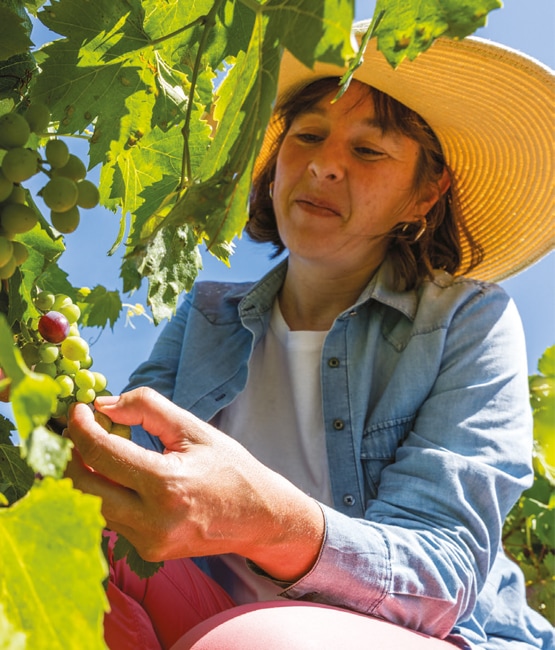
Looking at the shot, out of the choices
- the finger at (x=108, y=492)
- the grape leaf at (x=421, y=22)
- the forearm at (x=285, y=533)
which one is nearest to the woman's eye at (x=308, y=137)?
the forearm at (x=285, y=533)

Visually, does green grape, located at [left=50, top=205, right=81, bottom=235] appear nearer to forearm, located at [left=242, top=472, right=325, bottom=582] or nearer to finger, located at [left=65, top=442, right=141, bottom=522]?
finger, located at [left=65, top=442, right=141, bottom=522]

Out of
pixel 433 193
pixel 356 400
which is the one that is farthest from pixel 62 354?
pixel 433 193

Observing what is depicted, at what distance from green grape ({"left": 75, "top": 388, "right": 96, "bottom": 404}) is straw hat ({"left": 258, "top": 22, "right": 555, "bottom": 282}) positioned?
3.25ft

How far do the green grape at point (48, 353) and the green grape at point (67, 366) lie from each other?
0.04 ft

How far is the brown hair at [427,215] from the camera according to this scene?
6.39 ft

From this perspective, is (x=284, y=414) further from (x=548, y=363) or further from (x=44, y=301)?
(x=548, y=363)

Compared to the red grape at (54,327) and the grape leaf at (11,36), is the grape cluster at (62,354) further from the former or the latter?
the grape leaf at (11,36)

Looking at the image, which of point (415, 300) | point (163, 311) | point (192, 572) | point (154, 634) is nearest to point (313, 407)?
point (415, 300)

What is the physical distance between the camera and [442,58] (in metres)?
1.81

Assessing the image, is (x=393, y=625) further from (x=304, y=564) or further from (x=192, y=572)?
(x=192, y=572)

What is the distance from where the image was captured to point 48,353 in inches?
35.0

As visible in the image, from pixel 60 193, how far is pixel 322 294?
1297mm

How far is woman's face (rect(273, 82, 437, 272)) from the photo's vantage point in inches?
72.5

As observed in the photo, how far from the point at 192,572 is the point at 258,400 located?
1.51ft
